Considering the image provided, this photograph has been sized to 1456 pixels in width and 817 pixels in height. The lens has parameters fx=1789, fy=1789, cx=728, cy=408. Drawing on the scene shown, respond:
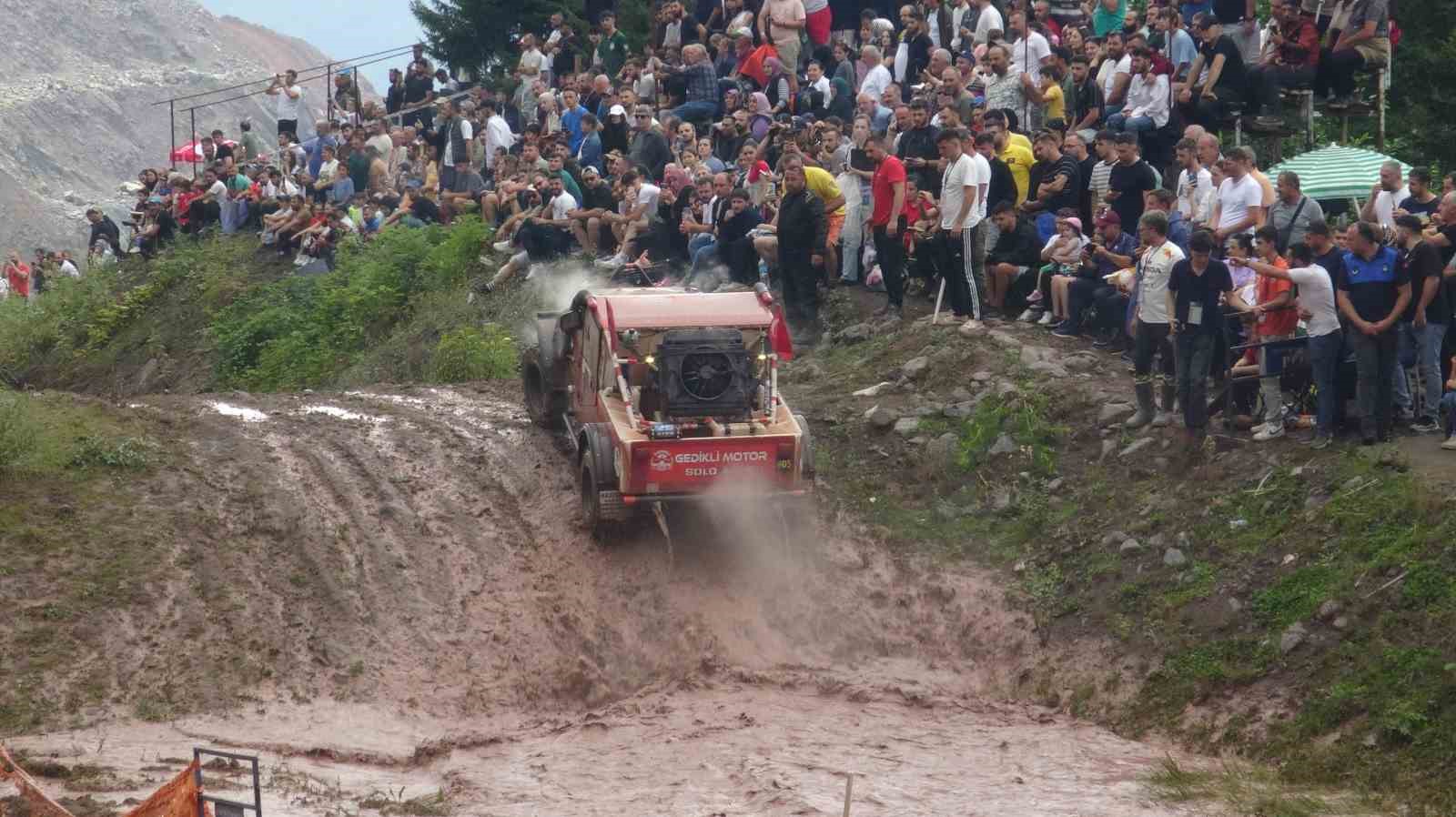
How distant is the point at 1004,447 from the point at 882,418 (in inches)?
62.9

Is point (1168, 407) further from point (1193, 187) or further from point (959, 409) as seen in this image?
point (1193, 187)

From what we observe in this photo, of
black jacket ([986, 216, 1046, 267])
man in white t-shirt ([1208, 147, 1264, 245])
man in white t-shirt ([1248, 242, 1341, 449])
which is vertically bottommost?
man in white t-shirt ([1248, 242, 1341, 449])

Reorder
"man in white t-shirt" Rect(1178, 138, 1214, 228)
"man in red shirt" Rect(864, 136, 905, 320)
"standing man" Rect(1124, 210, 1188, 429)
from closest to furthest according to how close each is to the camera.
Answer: "standing man" Rect(1124, 210, 1188, 429), "man in white t-shirt" Rect(1178, 138, 1214, 228), "man in red shirt" Rect(864, 136, 905, 320)

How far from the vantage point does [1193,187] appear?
58.8 feet

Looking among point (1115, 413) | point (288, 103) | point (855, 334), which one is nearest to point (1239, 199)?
point (1115, 413)

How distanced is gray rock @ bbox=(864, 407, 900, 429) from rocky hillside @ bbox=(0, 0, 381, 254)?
42172mm

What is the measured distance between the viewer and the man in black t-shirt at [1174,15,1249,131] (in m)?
20.1

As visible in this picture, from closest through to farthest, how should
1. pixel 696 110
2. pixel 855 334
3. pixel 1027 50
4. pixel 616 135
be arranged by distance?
pixel 855 334 → pixel 1027 50 → pixel 696 110 → pixel 616 135

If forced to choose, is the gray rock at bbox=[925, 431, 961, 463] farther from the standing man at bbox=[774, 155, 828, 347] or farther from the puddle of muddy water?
the puddle of muddy water

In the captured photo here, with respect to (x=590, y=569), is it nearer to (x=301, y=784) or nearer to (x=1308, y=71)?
(x=301, y=784)

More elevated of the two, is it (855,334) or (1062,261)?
(1062,261)

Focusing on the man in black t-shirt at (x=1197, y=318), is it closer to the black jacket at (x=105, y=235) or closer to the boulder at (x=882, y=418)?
the boulder at (x=882, y=418)

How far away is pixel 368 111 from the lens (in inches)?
1460

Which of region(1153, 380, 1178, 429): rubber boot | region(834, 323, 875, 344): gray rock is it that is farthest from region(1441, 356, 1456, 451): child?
region(834, 323, 875, 344): gray rock
